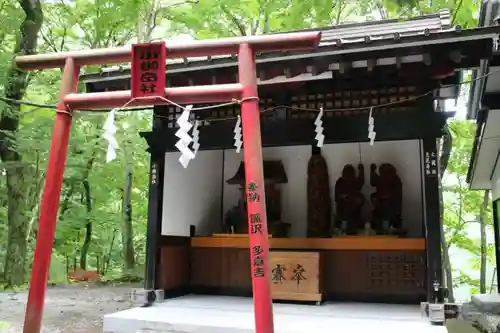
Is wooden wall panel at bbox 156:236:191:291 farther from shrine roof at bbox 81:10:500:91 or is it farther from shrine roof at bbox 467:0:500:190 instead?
shrine roof at bbox 467:0:500:190

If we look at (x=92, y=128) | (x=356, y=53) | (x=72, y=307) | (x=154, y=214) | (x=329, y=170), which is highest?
(x=92, y=128)

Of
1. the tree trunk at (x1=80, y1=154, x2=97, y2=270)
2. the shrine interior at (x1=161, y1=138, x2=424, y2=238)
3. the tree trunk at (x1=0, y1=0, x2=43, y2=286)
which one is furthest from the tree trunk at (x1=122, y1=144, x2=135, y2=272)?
the shrine interior at (x1=161, y1=138, x2=424, y2=238)

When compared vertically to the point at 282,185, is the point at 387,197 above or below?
below

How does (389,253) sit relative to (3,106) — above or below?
below

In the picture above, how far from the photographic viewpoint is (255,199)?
432 centimetres

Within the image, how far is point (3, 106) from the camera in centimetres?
1025

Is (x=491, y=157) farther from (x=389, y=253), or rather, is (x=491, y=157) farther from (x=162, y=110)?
(x=162, y=110)

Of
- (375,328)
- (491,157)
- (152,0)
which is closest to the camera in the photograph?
(375,328)

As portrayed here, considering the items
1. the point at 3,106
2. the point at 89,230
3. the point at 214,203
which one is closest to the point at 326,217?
the point at 214,203

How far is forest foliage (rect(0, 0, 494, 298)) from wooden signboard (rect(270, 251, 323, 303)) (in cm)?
401

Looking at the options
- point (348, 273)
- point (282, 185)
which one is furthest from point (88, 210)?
point (348, 273)

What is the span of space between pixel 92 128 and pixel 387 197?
32.7 feet

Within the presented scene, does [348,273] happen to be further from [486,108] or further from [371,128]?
[486,108]

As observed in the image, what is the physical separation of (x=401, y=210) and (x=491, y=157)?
304 cm
